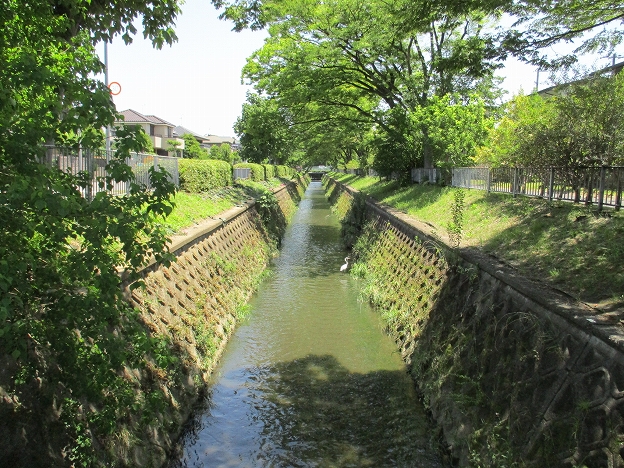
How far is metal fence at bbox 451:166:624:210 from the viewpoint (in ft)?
26.7

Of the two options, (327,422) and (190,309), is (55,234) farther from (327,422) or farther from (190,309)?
(190,309)

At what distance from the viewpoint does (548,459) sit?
4152mm

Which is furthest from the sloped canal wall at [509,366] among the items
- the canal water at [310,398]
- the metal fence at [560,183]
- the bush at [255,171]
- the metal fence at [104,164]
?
the bush at [255,171]

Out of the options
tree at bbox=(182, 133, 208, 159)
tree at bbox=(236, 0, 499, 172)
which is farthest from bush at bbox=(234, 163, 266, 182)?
tree at bbox=(182, 133, 208, 159)

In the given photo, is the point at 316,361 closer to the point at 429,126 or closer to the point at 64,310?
the point at 64,310

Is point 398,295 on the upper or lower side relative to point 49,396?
lower

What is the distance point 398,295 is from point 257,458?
6075 mm

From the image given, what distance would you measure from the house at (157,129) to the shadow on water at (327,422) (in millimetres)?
51807

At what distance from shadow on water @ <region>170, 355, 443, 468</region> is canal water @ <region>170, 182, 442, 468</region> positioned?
0.01 m

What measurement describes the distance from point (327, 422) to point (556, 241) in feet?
15.4

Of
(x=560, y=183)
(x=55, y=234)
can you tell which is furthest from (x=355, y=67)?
(x=55, y=234)

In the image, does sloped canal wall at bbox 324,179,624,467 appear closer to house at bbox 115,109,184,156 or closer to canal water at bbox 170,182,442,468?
A: canal water at bbox 170,182,442,468

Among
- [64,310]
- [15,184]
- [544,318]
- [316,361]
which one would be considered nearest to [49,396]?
[64,310]

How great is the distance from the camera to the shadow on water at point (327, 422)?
20.0 ft
